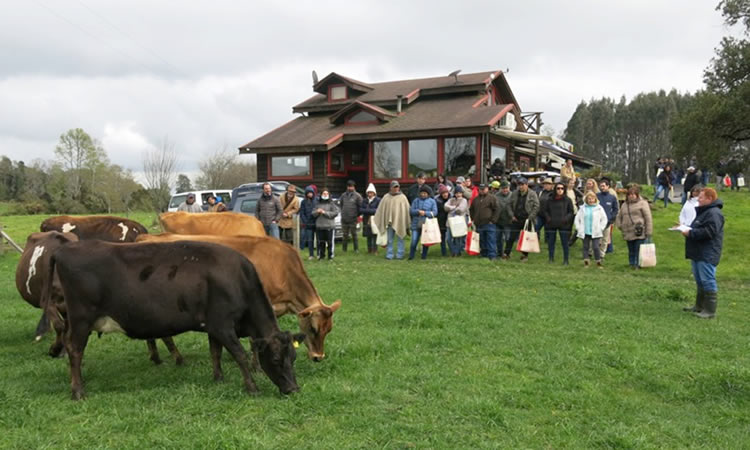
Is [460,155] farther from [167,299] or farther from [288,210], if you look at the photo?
[167,299]

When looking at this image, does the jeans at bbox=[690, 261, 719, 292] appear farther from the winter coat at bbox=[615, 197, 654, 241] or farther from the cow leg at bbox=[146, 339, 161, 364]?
the cow leg at bbox=[146, 339, 161, 364]

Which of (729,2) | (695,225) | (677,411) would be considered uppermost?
(729,2)

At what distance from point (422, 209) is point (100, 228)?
8.08 metres

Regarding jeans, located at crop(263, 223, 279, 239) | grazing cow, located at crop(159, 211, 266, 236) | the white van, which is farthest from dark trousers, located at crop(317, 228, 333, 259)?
the white van

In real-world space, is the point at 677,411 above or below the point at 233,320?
below

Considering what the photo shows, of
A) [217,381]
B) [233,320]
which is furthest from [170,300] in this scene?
[217,381]

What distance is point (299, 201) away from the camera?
15.4 m

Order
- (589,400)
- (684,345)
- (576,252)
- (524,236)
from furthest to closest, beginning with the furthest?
(576,252)
(524,236)
(684,345)
(589,400)

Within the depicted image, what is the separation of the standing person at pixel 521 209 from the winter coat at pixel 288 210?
5548 millimetres

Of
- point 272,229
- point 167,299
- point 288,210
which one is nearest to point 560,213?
Answer: point 288,210

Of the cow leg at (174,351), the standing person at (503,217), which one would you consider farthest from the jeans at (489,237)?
the cow leg at (174,351)

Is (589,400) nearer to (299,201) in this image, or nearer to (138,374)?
(138,374)

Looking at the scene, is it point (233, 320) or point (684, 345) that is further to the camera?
point (684, 345)

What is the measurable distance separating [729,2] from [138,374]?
1857cm
